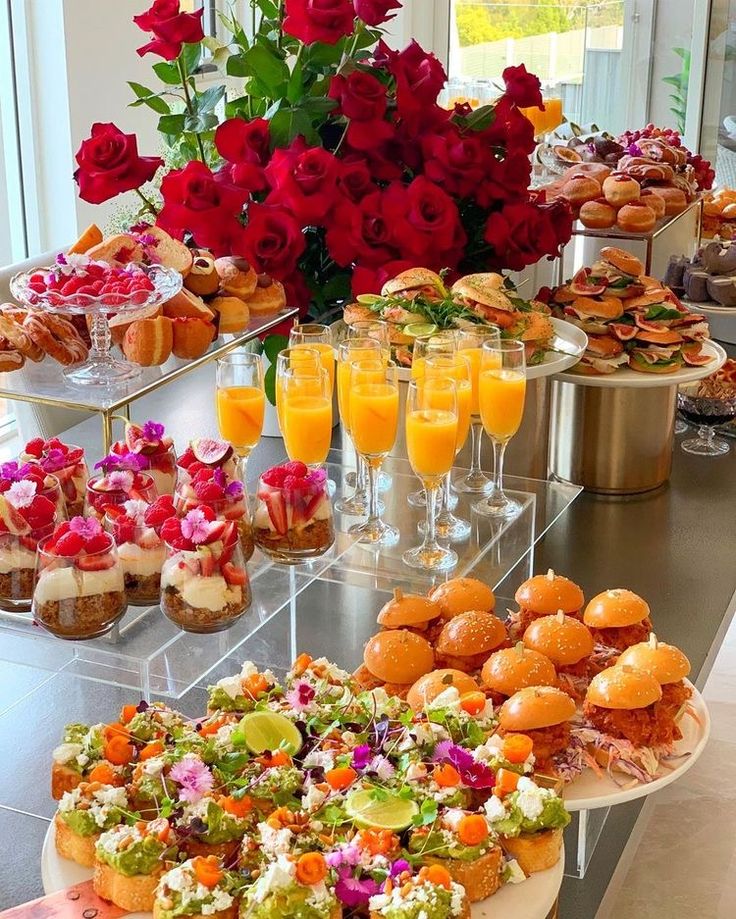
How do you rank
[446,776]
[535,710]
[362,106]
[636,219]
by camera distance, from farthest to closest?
[636,219], [362,106], [535,710], [446,776]

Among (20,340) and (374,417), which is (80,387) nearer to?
(20,340)

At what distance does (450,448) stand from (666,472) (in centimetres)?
72

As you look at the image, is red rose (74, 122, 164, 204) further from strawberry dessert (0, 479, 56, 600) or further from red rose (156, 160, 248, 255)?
strawberry dessert (0, 479, 56, 600)

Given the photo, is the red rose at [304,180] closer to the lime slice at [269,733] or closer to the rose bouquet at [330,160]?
the rose bouquet at [330,160]

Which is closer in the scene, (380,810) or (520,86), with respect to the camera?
(380,810)

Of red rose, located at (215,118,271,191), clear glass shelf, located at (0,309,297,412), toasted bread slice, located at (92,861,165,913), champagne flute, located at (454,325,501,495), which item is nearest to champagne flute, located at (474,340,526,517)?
A: champagne flute, located at (454,325,501,495)

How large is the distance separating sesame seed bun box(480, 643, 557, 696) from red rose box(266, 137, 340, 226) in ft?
2.55

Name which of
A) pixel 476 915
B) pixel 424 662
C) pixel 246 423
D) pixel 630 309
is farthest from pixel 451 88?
pixel 476 915

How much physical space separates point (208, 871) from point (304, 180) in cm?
106

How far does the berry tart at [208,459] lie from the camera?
1304 millimetres


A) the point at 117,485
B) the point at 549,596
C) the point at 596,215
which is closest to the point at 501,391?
the point at 549,596

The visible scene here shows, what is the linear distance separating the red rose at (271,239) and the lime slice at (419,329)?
0.62 feet

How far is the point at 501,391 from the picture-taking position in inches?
61.1

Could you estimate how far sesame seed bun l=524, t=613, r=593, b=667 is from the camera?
4.10 feet
